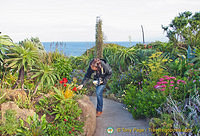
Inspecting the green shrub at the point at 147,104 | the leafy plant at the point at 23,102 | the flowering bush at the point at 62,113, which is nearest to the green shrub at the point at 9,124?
the leafy plant at the point at 23,102

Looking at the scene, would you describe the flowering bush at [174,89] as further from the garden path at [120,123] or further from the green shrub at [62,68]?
the green shrub at [62,68]

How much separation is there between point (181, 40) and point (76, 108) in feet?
24.0

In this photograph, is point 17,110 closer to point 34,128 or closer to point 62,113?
point 34,128

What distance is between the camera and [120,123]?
17.2 feet

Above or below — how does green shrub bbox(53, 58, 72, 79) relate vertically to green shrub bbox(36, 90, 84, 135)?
above

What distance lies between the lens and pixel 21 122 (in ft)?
13.3

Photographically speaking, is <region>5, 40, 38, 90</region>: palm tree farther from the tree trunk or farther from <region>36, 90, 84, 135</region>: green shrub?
the tree trunk

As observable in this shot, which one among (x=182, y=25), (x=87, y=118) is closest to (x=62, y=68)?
(x=87, y=118)

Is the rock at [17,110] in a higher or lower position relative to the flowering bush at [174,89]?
lower

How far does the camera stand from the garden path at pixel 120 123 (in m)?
4.73

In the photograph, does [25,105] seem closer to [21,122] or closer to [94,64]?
[21,122]

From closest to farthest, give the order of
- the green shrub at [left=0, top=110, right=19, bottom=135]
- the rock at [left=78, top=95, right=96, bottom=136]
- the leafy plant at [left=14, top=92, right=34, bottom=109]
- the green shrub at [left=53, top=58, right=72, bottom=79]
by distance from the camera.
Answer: the green shrub at [left=0, top=110, right=19, bottom=135], the leafy plant at [left=14, top=92, right=34, bottom=109], the rock at [left=78, top=95, right=96, bottom=136], the green shrub at [left=53, top=58, right=72, bottom=79]

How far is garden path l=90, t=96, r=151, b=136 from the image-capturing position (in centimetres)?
473

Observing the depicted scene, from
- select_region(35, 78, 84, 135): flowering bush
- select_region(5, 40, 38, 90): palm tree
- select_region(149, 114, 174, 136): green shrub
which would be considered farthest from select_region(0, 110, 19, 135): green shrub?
select_region(149, 114, 174, 136): green shrub
